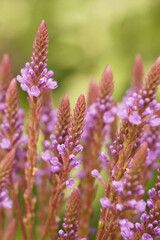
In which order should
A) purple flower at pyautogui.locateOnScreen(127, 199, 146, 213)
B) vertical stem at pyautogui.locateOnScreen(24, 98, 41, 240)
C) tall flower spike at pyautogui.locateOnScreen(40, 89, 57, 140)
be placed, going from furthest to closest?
tall flower spike at pyautogui.locateOnScreen(40, 89, 57, 140) < vertical stem at pyautogui.locateOnScreen(24, 98, 41, 240) < purple flower at pyautogui.locateOnScreen(127, 199, 146, 213)

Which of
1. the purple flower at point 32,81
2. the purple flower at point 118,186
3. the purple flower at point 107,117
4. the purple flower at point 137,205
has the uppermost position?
the purple flower at point 32,81

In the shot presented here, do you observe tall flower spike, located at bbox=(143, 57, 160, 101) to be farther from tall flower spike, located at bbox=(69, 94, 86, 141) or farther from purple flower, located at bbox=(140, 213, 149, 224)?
purple flower, located at bbox=(140, 213, 149, 224)

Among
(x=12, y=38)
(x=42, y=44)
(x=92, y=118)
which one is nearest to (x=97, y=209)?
(x=92, y=118)

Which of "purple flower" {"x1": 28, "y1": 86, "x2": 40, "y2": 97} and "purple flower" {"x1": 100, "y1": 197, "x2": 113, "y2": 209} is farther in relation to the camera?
"purple flower" {"x1": 28, "y1": 86, "x2": 40, "y2": 97}

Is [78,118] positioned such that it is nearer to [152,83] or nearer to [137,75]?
[152,83]

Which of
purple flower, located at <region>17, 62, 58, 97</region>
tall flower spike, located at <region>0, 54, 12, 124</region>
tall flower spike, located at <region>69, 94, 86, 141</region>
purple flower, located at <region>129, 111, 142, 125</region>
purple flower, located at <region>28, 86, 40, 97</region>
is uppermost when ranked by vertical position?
tall flower spike, located at <region>0, 54, 12, 124</region>

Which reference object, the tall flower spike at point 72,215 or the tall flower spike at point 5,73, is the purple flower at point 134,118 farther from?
the tall flower spike at point 5,73

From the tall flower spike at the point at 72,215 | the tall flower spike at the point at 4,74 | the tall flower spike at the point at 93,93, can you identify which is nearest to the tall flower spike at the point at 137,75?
the tall flower spike at the point at 93,93

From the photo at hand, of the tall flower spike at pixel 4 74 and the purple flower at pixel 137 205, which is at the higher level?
the tall flower spike at pixel 4 74

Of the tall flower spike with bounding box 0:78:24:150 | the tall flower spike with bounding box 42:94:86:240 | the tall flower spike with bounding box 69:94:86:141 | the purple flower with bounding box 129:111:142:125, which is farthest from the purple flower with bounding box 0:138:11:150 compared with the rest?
the purple flower with bounding box 129:111:142:125
